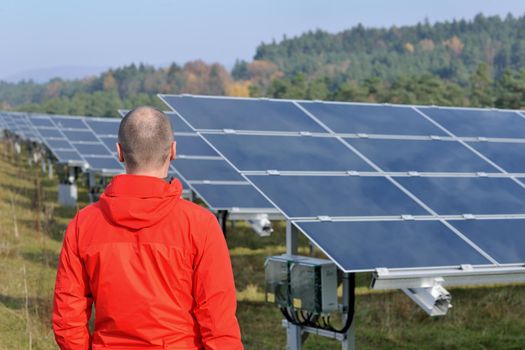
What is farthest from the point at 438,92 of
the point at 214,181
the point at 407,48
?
the point at 407,48

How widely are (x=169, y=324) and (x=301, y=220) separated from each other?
3.82 metres

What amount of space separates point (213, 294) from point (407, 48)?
183381 mm

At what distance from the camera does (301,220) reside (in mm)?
7465

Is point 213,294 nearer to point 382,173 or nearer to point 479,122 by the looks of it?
point 382,173

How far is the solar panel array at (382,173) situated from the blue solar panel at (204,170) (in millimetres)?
3416

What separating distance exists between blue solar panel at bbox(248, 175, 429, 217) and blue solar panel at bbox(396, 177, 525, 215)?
0.89 feet

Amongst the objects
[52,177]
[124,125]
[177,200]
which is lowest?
[52,177]

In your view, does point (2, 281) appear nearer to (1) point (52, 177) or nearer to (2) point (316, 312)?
(2) point (316, 312)

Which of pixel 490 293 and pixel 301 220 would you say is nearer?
pixel 301 220

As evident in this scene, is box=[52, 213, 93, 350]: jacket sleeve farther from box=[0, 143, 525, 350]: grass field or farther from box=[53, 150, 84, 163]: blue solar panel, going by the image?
box=[53, 150, 84, 163]: blue solar panel

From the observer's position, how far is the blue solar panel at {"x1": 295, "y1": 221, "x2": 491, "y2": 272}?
277 inches

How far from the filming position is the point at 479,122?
1154 centimetres

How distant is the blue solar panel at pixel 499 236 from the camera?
7727mm

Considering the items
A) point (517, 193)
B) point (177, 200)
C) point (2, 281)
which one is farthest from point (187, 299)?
point (2, 281)
